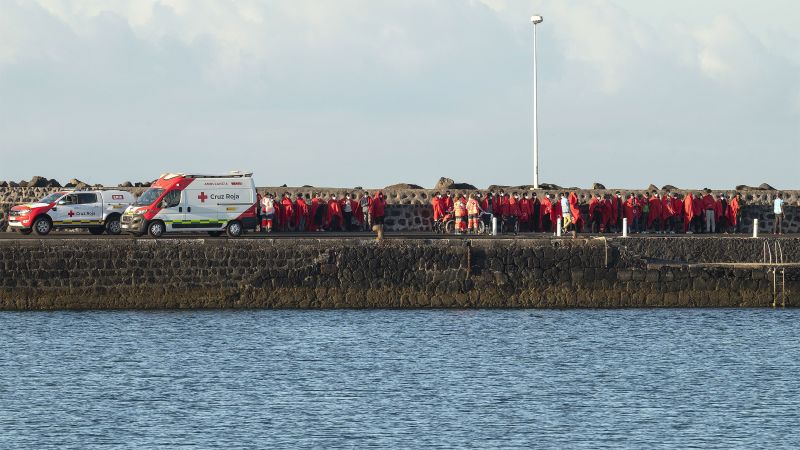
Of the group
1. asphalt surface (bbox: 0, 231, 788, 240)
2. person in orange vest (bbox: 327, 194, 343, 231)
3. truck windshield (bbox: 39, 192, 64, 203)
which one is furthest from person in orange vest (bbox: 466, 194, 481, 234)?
truck windshield (bbox: 39, 192, 64, 203)

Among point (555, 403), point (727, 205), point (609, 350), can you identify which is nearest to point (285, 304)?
point (609, 350)

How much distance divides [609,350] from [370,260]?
669cm

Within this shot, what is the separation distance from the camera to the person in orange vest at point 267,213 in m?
50.1

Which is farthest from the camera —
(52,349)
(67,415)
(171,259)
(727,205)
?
(727,205)

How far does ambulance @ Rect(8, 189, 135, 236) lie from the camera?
48.6 metres

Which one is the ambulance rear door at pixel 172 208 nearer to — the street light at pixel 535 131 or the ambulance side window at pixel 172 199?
the ambulance side window at pixel 172 199

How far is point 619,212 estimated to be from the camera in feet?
169

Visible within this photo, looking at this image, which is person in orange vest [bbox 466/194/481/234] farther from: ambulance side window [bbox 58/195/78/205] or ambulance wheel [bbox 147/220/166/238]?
ambulance side window [bbox 58/195/78/205]

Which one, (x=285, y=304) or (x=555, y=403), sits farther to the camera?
(x=285, y=304)

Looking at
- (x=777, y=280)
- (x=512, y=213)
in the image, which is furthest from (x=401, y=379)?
(x=512, y=213)

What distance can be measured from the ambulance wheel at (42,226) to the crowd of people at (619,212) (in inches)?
453

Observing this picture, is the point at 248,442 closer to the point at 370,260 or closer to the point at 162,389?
the point at 162,389

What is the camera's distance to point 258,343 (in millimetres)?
40125

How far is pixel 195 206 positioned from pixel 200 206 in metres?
0.14
